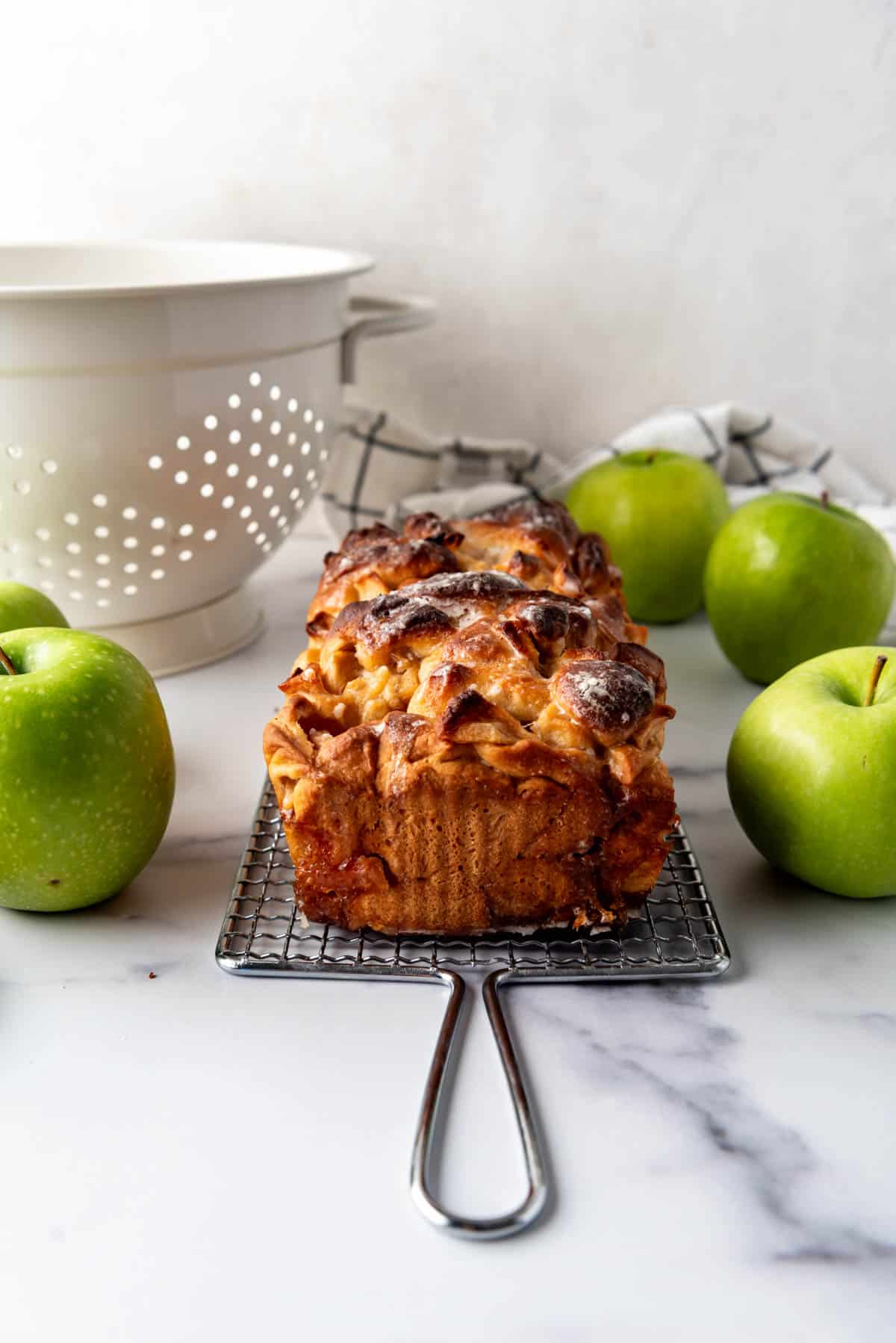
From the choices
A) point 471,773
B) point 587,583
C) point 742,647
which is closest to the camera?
point 471,773

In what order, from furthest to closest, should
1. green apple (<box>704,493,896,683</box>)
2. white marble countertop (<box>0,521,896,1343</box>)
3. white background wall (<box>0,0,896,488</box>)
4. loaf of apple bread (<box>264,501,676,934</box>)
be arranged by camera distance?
1. white background wall (<box>0,0,896,488</box>)
2. green apple (<box>704,493,896,683</box>)
3. loaf of apple bread (<box>264,501,676,934</box>)
4. white marble countertop (<box>0,521,896,1343</box>)

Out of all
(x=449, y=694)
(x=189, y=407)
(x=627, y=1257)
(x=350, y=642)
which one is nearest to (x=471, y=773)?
(x=449, y=694)

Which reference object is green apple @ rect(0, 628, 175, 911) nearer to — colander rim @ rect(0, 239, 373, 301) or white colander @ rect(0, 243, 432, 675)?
white colander @ rect(0, 243, 432, 675)

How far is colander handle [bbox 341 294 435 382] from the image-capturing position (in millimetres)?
1368

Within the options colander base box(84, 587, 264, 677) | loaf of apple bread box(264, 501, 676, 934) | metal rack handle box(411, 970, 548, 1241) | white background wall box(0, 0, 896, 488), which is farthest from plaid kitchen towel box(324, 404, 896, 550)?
metal rack handle box(411, 970, 548, 1241)

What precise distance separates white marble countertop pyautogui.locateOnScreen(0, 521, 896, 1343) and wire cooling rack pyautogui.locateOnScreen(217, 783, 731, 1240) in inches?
0.7

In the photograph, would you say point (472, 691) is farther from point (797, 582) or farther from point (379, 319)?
point (379, 319)

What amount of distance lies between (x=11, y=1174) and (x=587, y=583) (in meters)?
0.70

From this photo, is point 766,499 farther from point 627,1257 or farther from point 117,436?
point 627,1257

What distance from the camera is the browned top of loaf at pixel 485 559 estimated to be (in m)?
1.06

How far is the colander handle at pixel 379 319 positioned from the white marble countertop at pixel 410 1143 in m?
0.67

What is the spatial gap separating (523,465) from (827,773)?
91cm

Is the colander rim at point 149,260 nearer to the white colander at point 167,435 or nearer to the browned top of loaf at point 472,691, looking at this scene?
the white colander at point 167,435

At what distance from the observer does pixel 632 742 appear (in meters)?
0.85
